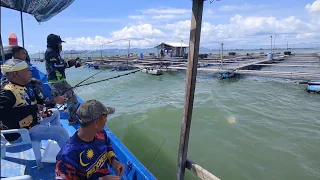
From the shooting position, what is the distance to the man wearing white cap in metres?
2.42

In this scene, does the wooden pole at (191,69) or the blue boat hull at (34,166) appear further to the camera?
the blue boat hull at (34,166)

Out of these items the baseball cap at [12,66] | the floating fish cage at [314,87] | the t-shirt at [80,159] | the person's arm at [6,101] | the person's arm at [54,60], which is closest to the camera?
the t-shirt at [80,159]

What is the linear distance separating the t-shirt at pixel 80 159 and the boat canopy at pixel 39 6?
3.15 metres

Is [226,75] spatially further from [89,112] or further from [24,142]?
[89,112]

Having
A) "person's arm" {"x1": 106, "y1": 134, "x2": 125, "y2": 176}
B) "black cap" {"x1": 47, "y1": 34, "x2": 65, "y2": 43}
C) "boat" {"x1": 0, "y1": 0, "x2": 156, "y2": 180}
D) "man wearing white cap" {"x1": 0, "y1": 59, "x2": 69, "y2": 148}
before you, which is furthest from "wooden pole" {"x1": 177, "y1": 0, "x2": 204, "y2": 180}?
"black cap" {"x1": 47, "y1": 34, "x2": 65, "y2": 43}

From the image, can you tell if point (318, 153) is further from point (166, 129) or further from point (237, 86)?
point (237, 86)

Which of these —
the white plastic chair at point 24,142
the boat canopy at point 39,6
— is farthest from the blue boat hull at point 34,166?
the boat canopy at point 39,6

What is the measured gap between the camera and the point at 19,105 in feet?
8.22

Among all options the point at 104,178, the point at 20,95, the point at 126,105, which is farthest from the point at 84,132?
the point at 126,105

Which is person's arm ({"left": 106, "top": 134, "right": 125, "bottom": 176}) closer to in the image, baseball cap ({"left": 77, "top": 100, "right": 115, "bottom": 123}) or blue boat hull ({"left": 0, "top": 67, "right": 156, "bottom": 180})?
baseball cap ({"left": 77, "top": 100, "right": 115, "bottom": 123})

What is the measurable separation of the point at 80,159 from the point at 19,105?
1236 millimetres

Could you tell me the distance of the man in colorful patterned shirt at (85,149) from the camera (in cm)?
175

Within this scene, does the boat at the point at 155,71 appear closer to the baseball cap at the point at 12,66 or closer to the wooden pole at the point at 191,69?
the wooden pole at the point at 191,69

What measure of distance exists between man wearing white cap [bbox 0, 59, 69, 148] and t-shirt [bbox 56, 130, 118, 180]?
3.55 feet
